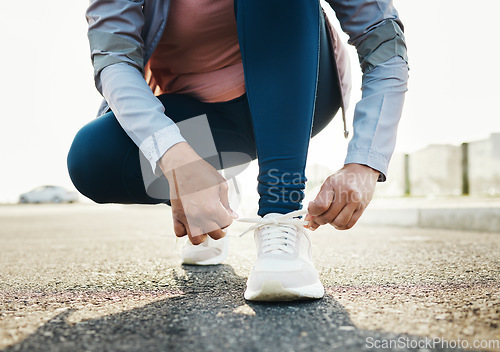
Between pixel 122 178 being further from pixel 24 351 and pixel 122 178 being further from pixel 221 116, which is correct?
pixel 24 351

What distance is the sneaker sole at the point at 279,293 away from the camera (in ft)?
3.29

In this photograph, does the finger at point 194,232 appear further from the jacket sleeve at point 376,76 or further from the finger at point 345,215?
the jacket sleeve at point 376,76

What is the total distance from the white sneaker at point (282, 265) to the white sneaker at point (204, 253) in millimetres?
579

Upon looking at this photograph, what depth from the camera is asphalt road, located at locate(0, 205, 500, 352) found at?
2.45 ft

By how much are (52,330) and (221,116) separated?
888 millimetres

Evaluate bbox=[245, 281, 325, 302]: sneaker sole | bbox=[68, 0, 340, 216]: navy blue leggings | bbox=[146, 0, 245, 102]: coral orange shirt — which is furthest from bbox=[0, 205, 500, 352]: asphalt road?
bbox=[146, 0, 245, 102]: coral orange shirt

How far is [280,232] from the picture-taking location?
111cm

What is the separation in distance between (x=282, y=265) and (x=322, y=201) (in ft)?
0.65

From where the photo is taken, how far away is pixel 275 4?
1.17m

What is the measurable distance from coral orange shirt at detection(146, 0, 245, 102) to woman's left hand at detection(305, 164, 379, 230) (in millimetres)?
600

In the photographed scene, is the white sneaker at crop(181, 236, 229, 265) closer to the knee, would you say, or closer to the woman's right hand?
the knee

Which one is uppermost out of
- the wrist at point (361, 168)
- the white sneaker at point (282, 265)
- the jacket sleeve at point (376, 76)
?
the jacket sleeve at point (376, 76)

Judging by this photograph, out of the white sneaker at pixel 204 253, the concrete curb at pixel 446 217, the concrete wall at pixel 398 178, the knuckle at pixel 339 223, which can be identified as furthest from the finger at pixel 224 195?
the concrete wall at pixel 398 178

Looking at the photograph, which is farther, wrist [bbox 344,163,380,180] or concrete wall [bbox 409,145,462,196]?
concrete wall [bbox 409,145,462,196]
